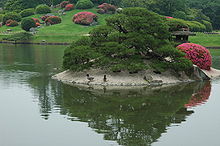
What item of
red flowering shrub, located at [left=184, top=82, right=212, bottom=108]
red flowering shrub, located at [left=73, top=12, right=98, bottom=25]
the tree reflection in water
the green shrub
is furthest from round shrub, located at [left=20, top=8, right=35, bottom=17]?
red flowering shrub, located at [left=184, top=82, right=212, bottom=108]

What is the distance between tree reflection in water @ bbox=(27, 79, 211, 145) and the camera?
878 inches

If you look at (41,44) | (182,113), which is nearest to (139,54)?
(182,113)

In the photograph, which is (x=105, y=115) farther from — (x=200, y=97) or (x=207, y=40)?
(x=207, y=40)

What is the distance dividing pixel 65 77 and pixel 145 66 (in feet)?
29.7

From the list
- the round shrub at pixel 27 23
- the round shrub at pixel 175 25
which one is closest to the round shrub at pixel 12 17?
the round shrub at pixel 27 23

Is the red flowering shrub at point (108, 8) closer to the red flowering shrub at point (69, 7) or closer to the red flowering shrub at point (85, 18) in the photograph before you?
the red flowering shrub at point (85, 18)

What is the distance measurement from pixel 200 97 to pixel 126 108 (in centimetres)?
830

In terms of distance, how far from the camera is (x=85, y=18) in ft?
388

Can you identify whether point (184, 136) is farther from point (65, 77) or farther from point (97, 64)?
point (65, 77)

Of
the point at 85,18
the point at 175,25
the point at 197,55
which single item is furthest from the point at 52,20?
the point at 197,55

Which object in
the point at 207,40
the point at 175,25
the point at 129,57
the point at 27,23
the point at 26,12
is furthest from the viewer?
the point at 26,12

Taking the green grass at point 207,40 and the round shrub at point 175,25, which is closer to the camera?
the round shrub at point 175,25

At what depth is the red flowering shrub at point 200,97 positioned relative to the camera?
30.4 meters

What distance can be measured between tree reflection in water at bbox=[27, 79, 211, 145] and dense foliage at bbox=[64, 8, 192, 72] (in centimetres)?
338
